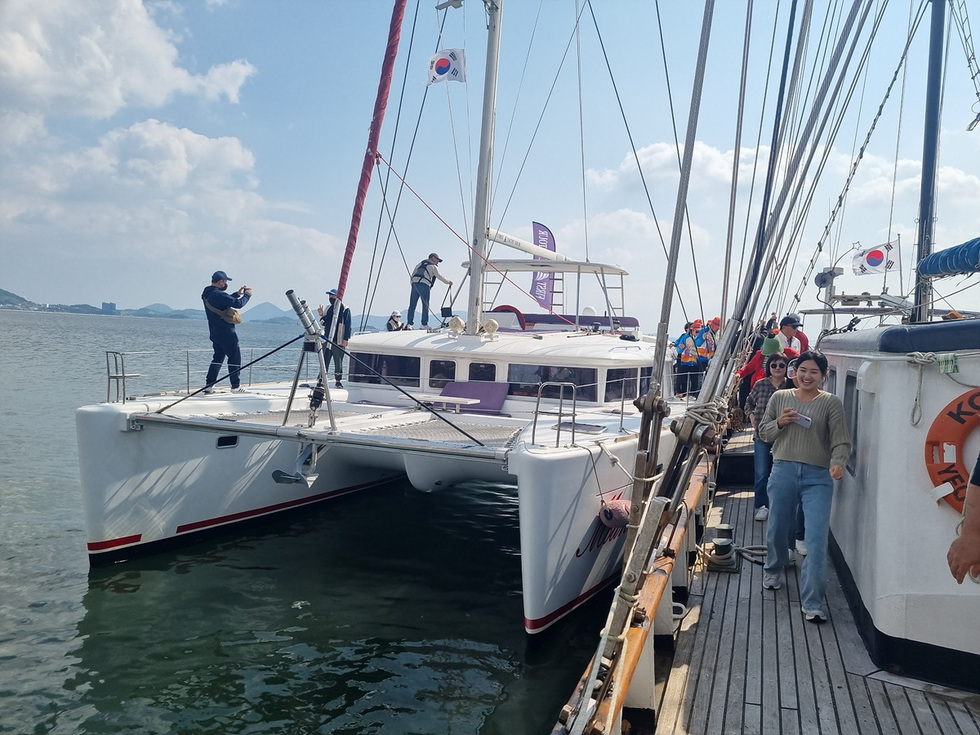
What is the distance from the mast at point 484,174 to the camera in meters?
9.38

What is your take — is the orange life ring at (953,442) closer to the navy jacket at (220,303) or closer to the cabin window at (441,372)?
the cabin window at (441,372)

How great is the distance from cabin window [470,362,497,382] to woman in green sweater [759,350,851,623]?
470 centimetres

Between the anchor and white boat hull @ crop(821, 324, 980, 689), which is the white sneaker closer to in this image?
white boat hull @ crop(821, 324, 980, 689)

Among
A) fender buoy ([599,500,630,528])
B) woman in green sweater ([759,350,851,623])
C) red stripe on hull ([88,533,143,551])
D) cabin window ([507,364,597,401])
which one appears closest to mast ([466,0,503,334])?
cabin window ([507,364,597,401])

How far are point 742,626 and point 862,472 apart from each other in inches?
46.5

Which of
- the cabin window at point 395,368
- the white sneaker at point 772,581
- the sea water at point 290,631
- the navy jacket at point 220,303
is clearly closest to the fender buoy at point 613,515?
the sea water at point 290,631

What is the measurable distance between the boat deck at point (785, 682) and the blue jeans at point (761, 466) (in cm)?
176

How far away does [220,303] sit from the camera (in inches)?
343

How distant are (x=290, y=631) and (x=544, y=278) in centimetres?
887

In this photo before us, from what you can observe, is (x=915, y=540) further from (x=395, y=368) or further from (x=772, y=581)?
(x=395, y=368)

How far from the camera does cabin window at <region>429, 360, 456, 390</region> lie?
30.1 ft

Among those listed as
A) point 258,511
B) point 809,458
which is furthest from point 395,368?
point 809,458

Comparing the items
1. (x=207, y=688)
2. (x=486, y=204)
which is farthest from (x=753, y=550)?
(x=486, y=204)

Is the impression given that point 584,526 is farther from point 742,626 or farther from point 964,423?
point 964,423
